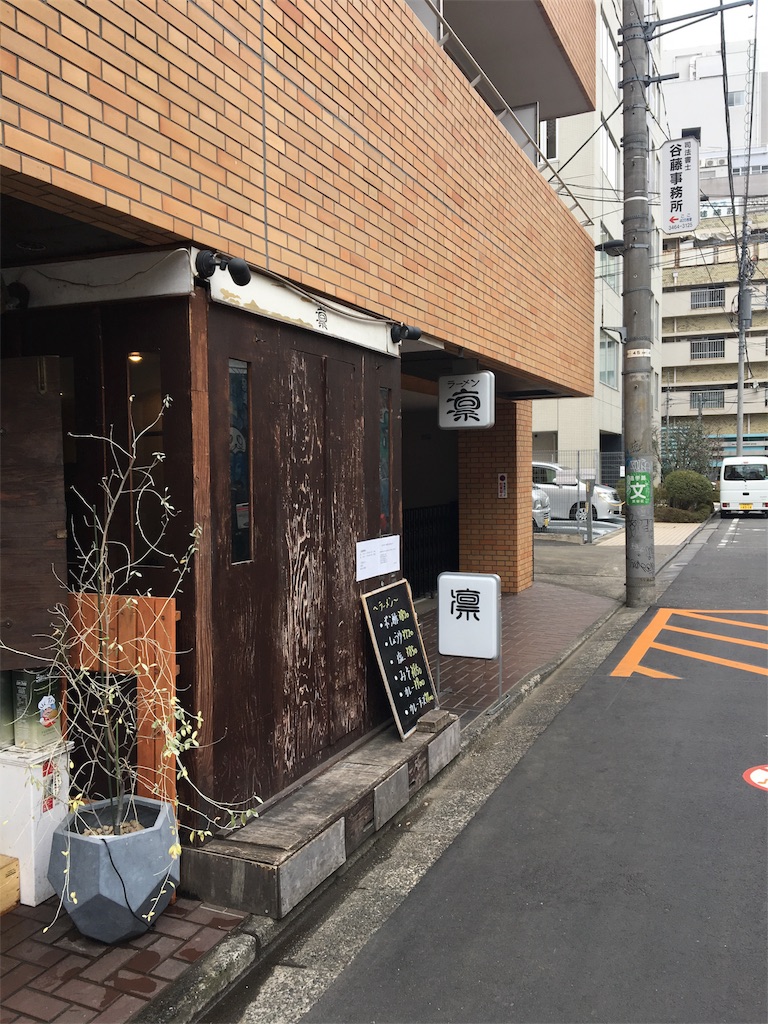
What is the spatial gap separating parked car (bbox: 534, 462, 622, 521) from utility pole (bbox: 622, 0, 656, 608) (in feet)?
38.3

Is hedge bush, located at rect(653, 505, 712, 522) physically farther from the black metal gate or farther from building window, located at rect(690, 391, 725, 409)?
building window, located at rect(690, 391, 725, 409)

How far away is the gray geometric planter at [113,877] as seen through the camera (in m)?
3.29

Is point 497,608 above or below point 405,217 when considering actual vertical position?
below

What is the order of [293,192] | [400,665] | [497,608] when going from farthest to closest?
[497,608], [400,665], [293,192]

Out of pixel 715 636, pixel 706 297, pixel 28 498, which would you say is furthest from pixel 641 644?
pixel 706 297

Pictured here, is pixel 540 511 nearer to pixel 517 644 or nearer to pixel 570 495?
pixel 570 495

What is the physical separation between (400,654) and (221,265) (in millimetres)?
3136

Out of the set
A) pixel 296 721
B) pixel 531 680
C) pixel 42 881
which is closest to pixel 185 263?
pixel 296 721

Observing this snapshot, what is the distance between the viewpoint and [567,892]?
4023 mm

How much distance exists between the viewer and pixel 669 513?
2925cm

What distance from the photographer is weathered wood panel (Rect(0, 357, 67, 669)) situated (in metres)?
3.77

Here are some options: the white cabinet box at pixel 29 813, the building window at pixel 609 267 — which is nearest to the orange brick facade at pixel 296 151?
the white cabinet box at pixel 29 813

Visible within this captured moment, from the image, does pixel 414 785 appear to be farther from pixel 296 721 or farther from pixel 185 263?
pixel 185 263

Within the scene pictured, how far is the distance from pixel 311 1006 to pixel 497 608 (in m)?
3.77
